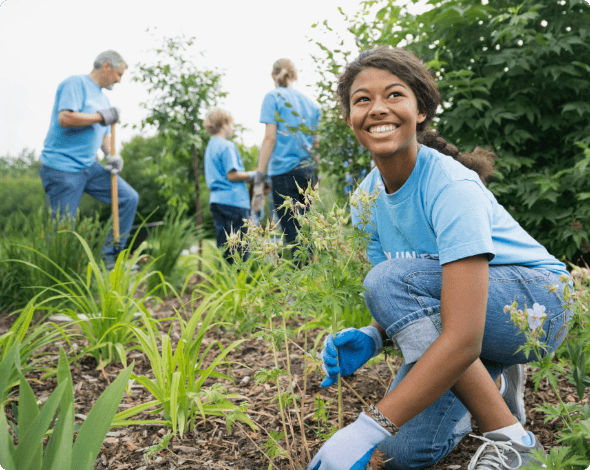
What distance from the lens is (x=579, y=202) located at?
302 centimetres

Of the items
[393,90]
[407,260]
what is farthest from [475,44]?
[407,260]

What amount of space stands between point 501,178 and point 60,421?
2714 mm

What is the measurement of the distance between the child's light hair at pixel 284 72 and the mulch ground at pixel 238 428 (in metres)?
2.60

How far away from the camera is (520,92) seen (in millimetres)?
3125

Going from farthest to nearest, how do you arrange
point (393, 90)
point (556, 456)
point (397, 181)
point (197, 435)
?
point (197, 435) < point (397, 181) < point (393, 90) < point (556, 456)

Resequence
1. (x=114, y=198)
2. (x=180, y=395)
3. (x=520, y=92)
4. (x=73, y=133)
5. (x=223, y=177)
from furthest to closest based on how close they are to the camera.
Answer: (x=223, y=177) < (x=114, y=198) < (x=73, y=133) < (x=520, y=92) < (x=180, y=395)

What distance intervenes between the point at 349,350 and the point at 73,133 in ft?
12.2

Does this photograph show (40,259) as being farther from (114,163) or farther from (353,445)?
(353,445)

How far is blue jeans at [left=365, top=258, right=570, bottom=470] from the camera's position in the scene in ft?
4.73

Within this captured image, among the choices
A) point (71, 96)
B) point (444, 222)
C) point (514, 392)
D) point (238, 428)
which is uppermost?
point (71, 96)

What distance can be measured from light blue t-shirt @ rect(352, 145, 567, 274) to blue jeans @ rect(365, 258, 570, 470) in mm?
87

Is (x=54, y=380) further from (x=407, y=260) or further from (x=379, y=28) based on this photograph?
(x=379, y=28)

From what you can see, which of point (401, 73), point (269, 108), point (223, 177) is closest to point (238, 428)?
point (401, 73)

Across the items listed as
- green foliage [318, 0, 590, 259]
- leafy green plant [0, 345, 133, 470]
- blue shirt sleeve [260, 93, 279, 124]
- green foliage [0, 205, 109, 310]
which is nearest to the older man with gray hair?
green foliage [0, 205, 109, 310]
